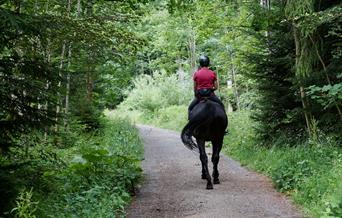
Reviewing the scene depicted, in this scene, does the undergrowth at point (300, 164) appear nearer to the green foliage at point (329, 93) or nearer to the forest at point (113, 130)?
the forest at point (113, 130)

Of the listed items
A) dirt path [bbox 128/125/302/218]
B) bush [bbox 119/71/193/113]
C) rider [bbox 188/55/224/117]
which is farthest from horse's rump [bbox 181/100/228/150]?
bush [bbox 119/71/193/113]

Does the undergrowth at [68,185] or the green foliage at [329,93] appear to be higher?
the green foliage at [329,93]

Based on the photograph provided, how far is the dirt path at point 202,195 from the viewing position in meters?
7.46

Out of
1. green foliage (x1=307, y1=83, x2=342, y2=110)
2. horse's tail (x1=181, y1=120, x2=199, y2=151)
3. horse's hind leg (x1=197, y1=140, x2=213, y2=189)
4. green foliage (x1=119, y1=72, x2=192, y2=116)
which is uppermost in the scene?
green foliage (x1=307, y1=83, x2=342, y2=110)

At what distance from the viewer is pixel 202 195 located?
871 cm

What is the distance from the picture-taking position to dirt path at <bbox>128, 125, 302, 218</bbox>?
24.5ft

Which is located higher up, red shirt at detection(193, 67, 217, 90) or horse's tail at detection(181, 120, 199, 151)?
red shirt at detection(193, 67, 217, 90)

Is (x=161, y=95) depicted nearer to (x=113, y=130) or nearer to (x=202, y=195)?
(x=113, y=130)

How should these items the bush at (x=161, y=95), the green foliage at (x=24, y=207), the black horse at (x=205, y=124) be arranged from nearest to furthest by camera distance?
the green foliage at (x=24, y=207)
the black horse at (x=205, y=124)
the bush at (x=161, y=95)

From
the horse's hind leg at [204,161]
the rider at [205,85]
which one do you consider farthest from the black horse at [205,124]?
the rider at [205,85]

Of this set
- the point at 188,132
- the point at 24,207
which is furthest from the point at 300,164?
the point at 24,207

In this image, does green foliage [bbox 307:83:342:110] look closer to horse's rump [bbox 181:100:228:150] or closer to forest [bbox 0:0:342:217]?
forest [bbox 0:0:342:217]

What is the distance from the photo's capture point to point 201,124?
10.0 m

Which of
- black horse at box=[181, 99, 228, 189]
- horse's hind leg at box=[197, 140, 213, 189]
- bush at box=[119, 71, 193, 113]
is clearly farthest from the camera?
bush at box=[119, 71, 193, 113]
